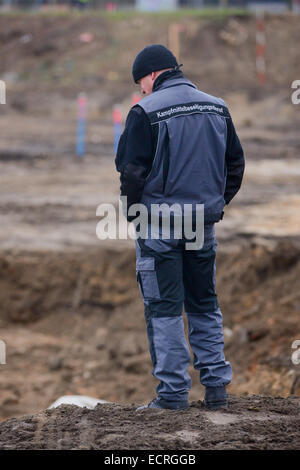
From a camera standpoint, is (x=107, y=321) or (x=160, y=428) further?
(x=107, y=321)

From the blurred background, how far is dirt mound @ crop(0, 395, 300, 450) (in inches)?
69.8

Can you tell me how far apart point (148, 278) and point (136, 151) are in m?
0.76

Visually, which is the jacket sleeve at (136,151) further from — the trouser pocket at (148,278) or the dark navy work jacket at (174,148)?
the trouser pocket at (148,278)

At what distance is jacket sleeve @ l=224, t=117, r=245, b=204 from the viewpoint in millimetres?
4699

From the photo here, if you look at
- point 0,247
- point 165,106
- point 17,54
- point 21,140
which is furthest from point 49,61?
point 165,106

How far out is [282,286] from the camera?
31.8 feet

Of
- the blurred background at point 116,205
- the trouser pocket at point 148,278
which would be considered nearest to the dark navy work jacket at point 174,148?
the trouser pocket at point 148,278

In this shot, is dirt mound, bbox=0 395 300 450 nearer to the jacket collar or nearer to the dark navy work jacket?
the dark navy work jacket

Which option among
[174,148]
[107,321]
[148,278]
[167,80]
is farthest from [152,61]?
[107,321]

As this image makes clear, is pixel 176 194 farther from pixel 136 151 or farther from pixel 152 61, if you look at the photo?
pixel 152 61

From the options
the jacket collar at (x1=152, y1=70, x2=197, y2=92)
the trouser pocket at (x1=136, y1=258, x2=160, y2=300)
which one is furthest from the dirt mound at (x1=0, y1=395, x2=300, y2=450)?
the jacket collar at (x1=152, y1=70, x2=197, y2=92)

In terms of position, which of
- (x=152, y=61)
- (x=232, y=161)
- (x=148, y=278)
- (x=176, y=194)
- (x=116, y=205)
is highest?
(x=116, y=205)

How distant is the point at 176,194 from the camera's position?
4.51 metres

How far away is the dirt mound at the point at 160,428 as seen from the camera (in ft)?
13.1
